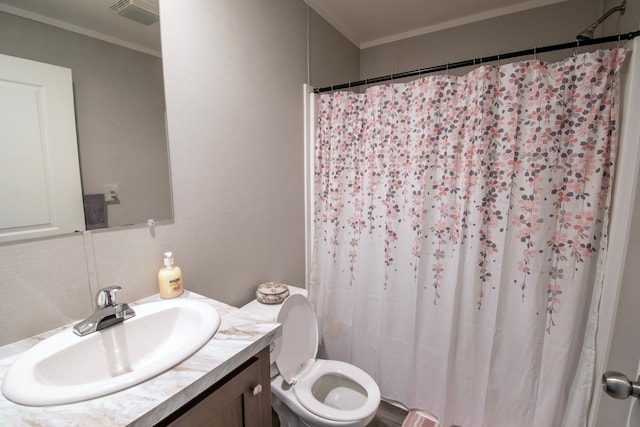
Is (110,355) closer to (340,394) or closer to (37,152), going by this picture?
(37,152)

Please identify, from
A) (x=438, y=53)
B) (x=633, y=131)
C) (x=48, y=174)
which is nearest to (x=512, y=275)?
(x=633, y=131)

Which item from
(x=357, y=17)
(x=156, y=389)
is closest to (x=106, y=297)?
(x=156, y=389)

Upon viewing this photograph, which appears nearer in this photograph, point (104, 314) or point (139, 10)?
point (104, 314)

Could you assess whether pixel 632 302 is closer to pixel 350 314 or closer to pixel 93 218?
pixel 350 314

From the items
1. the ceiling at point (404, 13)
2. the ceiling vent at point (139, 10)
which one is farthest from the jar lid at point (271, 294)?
the ceiling at point (404, 13)

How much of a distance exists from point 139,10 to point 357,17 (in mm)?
1563

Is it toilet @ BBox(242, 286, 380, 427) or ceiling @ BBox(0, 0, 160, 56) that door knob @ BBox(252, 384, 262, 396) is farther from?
ceiling @ BBox(0, 0, 160, 56)

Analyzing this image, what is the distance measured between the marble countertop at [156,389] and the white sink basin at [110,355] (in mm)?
17

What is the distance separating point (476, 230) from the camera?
4.68 feet

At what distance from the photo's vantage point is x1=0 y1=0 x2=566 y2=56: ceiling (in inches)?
34.7

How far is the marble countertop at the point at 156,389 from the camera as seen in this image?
536 mm

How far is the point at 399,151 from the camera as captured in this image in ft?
5.24

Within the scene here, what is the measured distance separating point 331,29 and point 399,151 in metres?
1.18

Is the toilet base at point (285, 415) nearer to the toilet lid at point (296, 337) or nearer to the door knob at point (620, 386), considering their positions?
the toilet lid at point (296, 337)
